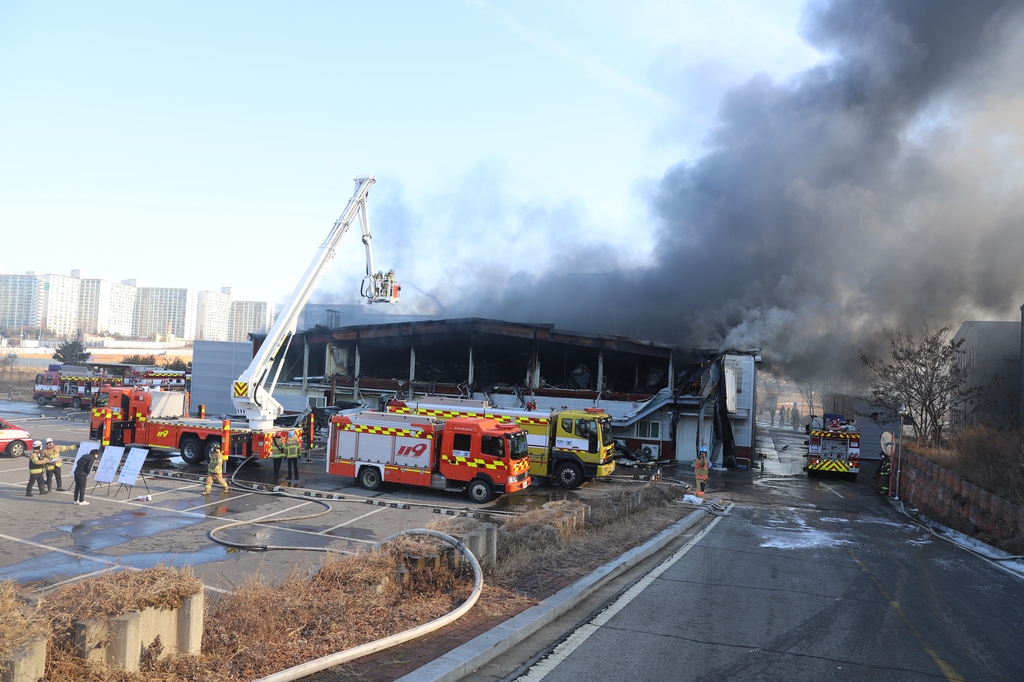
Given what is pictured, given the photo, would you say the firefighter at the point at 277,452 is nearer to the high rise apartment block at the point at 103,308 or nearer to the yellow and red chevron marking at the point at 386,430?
the yellow and red chevron marking at the point at 386,430

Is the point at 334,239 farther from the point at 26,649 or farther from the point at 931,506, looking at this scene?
the point at 931,506

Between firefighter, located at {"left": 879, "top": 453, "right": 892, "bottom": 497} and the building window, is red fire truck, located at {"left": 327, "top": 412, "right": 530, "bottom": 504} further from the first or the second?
firefighter, located at {"left": 879, "top": 453, "right": 892, "bottom": 497}

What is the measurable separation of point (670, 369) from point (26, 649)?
2931 cm

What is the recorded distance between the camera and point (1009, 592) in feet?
30.3

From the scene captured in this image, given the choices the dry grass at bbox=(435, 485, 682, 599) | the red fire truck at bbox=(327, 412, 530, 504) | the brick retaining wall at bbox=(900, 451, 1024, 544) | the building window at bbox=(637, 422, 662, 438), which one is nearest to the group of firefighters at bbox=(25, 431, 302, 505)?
the red fire truck at bbox=(327, 412, 530, 504)

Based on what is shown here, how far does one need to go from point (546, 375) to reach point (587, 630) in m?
30.0

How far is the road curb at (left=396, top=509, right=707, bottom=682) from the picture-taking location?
516 centimetres

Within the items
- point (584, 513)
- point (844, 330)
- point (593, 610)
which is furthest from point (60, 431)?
point (844, 330)

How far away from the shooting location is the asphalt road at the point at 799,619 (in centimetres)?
584

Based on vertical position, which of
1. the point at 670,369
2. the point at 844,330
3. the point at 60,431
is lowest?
the point at 60,431

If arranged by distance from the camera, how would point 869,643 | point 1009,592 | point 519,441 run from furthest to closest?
point 519,441 → point 1009,592 → point 869,643

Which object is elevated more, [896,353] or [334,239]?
[334,239]

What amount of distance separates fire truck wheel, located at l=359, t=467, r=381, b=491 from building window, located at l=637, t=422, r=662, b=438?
16198 mm

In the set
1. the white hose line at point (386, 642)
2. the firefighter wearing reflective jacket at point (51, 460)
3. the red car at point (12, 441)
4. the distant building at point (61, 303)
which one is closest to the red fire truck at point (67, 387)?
the red car at point (12, 441)
